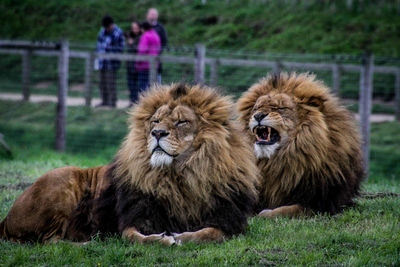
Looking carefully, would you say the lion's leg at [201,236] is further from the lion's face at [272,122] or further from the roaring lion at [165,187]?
the lion's face at [272,122]

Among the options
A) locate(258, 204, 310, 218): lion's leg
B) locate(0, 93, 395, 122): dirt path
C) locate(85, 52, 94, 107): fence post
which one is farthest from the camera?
locate(0, 93, 395, 122): dirt path

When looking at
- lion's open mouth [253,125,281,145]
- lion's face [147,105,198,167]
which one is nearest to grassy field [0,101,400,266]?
lion's face [147,105,198,167]

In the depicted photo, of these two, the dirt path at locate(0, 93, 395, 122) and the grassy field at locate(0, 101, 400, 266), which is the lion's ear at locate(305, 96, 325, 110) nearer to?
the grassy field at locate(0, 101, 400, 266)

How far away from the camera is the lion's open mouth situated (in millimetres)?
5930

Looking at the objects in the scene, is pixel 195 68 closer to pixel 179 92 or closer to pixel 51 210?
pixel 179 92

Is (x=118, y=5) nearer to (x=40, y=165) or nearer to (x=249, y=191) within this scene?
(x=40, y=165)

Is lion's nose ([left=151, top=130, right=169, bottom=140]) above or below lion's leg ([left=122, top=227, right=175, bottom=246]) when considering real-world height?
above

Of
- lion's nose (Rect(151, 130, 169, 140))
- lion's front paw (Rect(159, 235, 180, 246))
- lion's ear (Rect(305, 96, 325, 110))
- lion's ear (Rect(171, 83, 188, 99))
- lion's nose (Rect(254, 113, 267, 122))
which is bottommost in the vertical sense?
lion's front paw (Rect(159, 235, 180, 246))

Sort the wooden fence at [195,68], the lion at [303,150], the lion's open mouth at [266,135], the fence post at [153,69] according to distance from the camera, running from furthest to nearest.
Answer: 1. the fence post at [153,69]
2. the wooden fence at [195,68]
3. the lion's open mouth at [266,135]
4. the lion at [303,150]

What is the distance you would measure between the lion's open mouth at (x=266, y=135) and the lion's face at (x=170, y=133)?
4.07 feet

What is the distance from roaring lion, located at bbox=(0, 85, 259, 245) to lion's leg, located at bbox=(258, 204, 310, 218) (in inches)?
23.3

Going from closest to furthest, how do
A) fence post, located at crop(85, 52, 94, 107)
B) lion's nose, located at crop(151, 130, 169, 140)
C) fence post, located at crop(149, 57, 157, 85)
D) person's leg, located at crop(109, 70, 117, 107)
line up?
1. lion's nose, located at crop(151, 130, 169, 140)
2. fence post, located at crop(149, 57, 157, 85)
3. person's leg, located at crop(109, 70, 117, 107)
4. fence post, located at crop(85, 52, 94, 107)

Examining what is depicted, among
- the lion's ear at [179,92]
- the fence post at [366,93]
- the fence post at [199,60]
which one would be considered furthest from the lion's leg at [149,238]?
the fence post at [366,93]

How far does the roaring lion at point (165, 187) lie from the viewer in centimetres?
476
